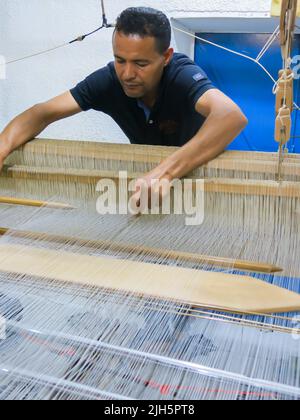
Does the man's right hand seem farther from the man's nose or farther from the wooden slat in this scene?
the man's nose

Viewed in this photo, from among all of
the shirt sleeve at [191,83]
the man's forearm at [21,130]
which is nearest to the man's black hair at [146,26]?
the shirt sleeve at [191,83]

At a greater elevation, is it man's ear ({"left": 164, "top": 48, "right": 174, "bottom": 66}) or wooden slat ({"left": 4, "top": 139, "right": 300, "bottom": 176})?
man's ear ({"left": 164, "top": 48, "right": 174, "bottom": 66})

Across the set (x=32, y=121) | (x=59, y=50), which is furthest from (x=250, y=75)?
(x=32, y=121)

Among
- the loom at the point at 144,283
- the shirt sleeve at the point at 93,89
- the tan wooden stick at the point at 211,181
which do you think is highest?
the shirt sleeve at the point at 93,89

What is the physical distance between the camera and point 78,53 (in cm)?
242

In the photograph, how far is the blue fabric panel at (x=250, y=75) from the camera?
101 inches

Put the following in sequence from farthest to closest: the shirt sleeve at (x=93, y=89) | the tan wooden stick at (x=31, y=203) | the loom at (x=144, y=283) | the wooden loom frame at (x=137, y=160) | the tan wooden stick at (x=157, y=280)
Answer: the shirt sleeve at (x=93, y=89) < the tan wooden stick at (x=31, y=203) < the wooden loom frame at (x=137, y=160) < the tan wooden stick at (x=157, y=280) < the loom at (x=144, y=283)

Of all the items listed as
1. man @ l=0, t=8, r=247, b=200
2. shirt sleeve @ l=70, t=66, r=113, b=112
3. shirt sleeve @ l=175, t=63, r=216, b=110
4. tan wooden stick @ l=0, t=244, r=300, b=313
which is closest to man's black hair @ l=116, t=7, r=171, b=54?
man @ l=0, t=8, r=247, b=200

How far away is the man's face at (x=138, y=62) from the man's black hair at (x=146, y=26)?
2 cm

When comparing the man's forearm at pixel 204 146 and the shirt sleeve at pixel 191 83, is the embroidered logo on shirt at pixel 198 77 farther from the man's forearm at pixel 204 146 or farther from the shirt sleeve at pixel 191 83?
the man's forearm at pixel 204 146

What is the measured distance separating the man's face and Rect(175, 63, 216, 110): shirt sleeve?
2.7 inches

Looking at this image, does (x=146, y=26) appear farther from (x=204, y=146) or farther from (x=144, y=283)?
(x=144, y=283)

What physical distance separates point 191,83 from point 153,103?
6.2 inches

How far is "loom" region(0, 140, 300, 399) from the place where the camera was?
25.7 inches
